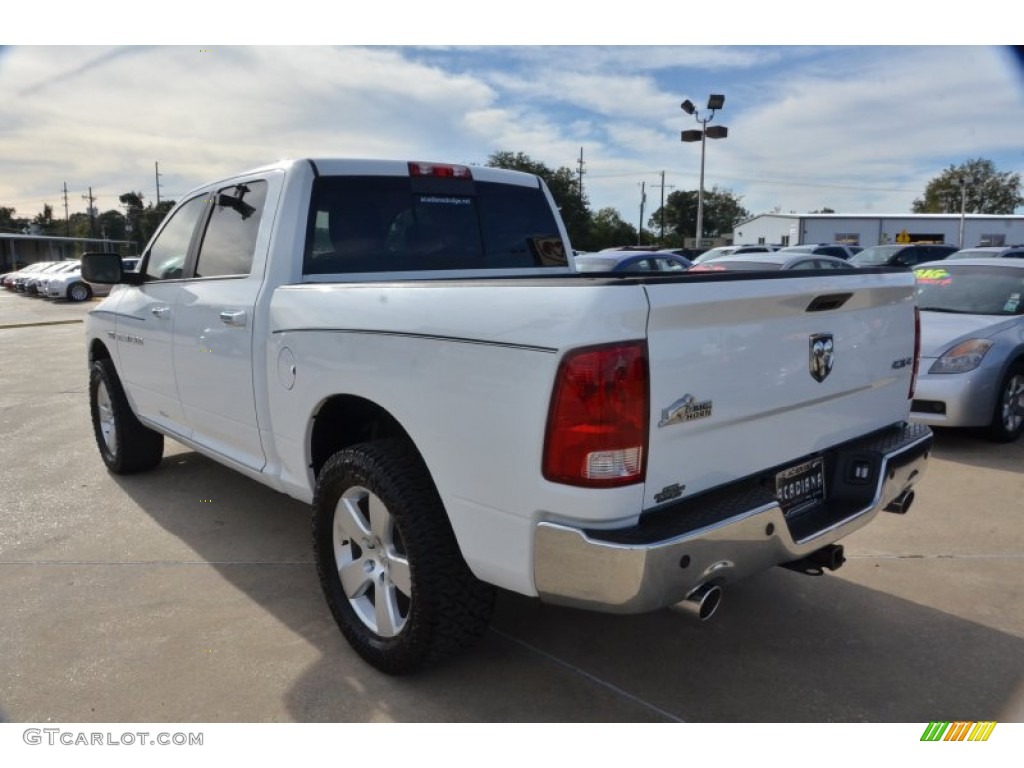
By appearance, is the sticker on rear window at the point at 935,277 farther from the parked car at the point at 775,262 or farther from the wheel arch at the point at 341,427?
the wheel arch at the point at 341,427

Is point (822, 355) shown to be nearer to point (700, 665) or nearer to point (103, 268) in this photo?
point (700, 665)

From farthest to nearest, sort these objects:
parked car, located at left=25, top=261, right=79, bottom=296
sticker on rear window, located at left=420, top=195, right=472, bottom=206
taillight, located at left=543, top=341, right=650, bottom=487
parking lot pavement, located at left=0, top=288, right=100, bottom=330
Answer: parked car, located at left=25, top=261, right=79, bottom=296, parking lot pavement, located at left=0, top=288, right=100, bottom=330, sticker on rear window, located at left=420, top=195, right=472, bottom=206, taillight, located at left=543, top=341, right=650, bottom=487

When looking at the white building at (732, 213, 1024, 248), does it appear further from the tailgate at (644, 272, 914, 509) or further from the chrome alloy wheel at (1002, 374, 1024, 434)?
the tailgate at (644, 272, 914, 509)

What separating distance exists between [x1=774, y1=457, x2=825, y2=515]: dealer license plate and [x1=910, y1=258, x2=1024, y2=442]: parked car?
12.2 feet

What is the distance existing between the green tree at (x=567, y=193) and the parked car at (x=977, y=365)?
2057 inches

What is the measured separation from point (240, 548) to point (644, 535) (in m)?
2.76

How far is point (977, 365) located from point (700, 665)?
4346 mm

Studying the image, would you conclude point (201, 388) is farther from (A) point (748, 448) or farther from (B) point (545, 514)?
(A) point (748, 448)

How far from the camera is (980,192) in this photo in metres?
88.0

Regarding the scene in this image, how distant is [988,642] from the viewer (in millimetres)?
3133

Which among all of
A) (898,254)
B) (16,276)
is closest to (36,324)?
(898,254)

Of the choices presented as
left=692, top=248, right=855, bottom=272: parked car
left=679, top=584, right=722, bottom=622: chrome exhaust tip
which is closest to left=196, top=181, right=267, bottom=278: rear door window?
left=679, top=584, right=722, bottom=622: chrome exhaust tip

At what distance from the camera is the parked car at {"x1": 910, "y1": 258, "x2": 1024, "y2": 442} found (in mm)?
5945

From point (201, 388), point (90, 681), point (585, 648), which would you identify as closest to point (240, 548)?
point (201, 388)
